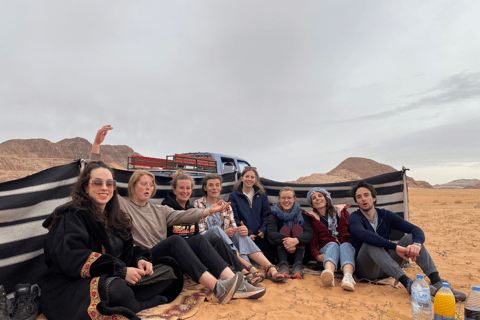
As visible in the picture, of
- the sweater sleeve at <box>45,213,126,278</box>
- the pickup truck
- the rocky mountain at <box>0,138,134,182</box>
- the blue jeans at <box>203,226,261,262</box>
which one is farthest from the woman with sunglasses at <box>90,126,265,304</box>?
the rocky mountain at <box>0,138,134,182</box>

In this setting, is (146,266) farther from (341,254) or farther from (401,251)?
(401,251)

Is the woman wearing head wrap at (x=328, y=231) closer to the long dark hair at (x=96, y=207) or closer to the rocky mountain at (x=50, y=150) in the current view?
the long dark hair at (x=96, y=207)

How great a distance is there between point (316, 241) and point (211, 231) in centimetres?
172

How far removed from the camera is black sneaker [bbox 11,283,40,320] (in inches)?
102

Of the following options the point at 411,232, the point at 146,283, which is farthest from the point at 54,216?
the point at 411,232

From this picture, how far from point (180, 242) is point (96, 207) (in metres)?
0.94

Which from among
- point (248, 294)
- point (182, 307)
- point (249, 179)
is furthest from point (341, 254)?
point (182, 307)

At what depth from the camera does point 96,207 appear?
2539 mm

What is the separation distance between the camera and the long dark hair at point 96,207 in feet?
8.18

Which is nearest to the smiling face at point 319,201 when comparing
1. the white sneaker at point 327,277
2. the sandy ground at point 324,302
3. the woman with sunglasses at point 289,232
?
the woman with sunglasses at point 289,232

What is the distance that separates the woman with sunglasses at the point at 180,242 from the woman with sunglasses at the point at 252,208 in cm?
113

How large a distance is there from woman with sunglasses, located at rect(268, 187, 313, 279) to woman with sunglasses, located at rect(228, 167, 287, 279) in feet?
0.59

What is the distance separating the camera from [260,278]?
11.3 ft

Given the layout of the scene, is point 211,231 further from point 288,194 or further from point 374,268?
point 374,268
